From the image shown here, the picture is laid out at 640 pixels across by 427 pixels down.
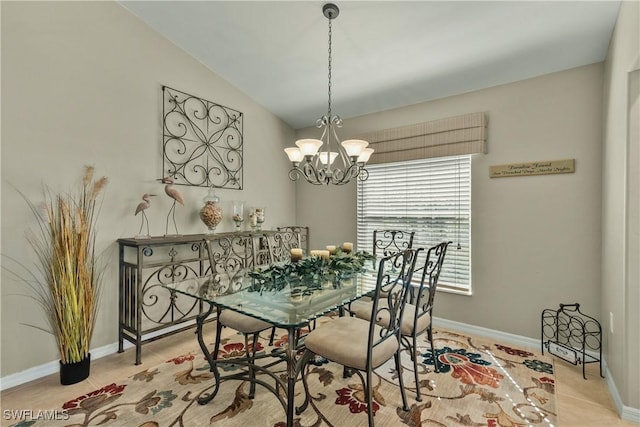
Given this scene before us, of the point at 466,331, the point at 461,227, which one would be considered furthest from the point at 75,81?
the point at 466,331

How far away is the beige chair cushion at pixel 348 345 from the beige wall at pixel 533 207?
1.66 m

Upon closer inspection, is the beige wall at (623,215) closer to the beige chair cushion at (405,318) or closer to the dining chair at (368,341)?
the beige chair cushion at (405,318)

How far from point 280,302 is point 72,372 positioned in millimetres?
1768

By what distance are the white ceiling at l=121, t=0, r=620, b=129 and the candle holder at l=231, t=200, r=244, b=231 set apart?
4.41ft

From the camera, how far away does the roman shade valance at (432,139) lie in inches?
116

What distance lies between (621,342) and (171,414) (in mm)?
2814

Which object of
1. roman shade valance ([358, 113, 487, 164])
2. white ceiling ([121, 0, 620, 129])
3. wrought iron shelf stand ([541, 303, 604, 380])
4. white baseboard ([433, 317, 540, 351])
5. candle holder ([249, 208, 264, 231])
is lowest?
white baseboard ([433, 317, 540, 351])

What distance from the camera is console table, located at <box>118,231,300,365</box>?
259cm

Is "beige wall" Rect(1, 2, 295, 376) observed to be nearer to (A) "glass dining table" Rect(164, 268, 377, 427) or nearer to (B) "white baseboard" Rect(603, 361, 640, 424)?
(A) "glass dining table" Rect(164, 268, 377, 427)

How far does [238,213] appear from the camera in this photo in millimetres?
3549

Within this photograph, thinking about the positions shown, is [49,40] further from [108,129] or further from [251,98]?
[251,98]

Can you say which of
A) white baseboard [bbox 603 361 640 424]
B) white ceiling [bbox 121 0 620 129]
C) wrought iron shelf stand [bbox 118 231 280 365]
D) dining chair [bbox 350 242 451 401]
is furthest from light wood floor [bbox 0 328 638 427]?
white ceiling [bbox 121 0 620 129]

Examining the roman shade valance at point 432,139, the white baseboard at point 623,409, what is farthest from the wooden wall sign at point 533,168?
the white baseboard at point 623,409

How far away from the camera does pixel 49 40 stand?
2.30m
